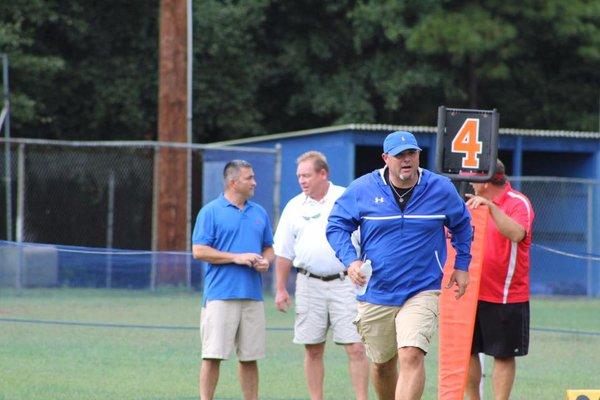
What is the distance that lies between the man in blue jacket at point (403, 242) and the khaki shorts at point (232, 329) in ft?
4.50

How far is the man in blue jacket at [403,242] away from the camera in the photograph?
354 inches

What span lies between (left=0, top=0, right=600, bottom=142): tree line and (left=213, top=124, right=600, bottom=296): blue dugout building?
6.51 metres

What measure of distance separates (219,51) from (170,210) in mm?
12550

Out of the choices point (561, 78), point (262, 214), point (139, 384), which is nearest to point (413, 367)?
point (262, 214)

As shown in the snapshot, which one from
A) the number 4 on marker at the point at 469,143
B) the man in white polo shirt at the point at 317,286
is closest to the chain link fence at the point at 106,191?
the man in white polo shirt at the point at 317,286

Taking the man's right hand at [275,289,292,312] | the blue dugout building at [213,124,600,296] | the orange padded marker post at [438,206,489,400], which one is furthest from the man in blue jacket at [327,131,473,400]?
the blue dugout building at [213,124,600,296]

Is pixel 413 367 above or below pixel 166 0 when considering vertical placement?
below

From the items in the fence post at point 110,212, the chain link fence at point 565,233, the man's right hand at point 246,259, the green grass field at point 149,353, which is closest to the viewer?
the man's right hand at point 246,259

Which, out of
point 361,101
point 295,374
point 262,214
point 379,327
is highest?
point 361,101

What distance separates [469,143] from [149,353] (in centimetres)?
614

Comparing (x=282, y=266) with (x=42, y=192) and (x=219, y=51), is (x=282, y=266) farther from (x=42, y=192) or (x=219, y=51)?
(x=219, y=51)

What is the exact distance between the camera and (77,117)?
3638cm

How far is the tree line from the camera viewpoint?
35.3 metres

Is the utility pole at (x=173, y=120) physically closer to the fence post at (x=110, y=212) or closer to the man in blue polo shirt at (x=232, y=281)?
the fence post at (x=110, y=212)
